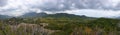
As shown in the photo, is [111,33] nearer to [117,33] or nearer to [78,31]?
[117,33]

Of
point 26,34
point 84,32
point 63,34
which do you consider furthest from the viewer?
point 26,34

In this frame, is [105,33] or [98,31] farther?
[98,31]

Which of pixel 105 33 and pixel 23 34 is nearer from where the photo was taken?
pixel 105 33

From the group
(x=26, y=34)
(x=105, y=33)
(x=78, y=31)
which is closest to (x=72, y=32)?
(x=78, y=31)

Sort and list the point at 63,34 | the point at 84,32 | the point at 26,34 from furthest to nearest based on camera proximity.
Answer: the point at 26,34 → the point at 84,32 → the point at 63,34

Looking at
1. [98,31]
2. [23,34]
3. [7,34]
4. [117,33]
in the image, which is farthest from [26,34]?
[117,33]

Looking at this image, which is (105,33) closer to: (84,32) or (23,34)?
(84,32)

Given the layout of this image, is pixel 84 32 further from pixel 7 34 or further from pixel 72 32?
pixel 7 34

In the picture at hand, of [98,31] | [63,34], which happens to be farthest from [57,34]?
[98,31]
